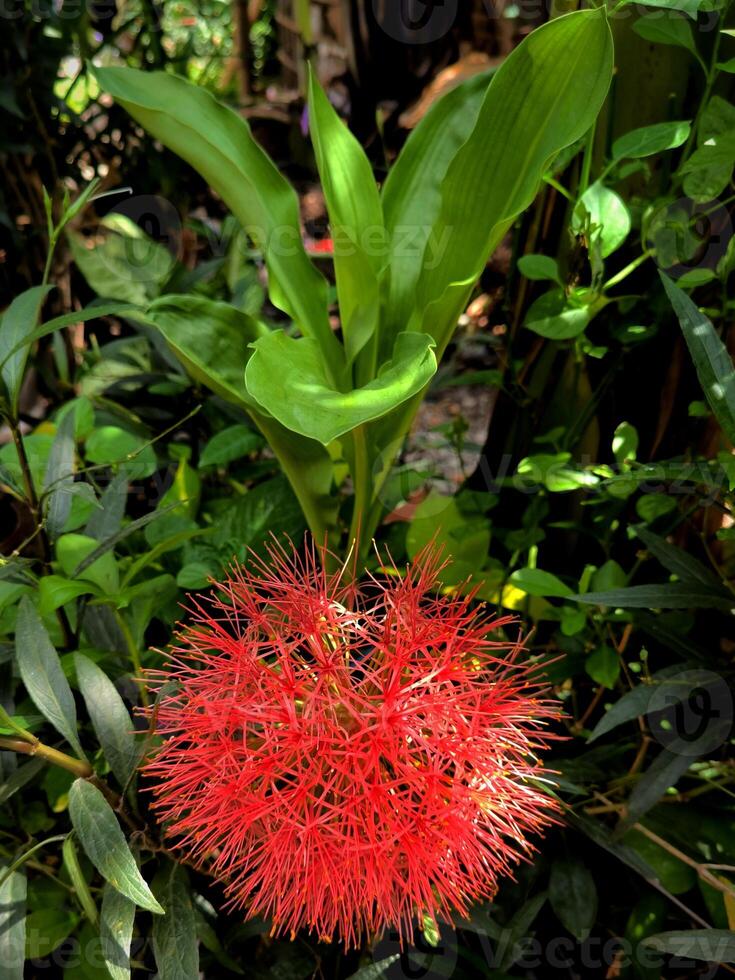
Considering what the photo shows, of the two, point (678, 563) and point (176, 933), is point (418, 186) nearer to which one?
point (678, 563)

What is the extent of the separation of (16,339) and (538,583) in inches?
20.6

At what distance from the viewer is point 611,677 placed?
828 millimetres

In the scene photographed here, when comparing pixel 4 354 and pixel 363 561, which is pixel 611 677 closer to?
pixel 363 561

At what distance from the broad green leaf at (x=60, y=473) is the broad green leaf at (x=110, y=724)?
0.17 meters

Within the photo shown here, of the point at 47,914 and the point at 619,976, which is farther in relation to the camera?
the point at 619,976

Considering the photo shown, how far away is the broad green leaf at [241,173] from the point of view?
79 cm

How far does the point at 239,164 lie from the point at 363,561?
42 centimetres

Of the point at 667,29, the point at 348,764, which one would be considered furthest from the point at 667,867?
the point at 667,29

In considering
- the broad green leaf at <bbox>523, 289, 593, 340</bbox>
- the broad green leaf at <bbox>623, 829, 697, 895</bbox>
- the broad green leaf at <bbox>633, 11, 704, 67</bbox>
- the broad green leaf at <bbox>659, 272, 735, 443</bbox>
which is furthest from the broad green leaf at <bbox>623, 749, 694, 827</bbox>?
the broad green leaf at <bbox>633, 11, 704, 67</bbox>

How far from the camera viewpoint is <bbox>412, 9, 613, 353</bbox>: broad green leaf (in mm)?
659

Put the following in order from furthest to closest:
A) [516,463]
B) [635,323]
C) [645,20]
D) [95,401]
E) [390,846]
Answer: [95,401] < [516,463] < [635,323] < [645,20] < [390,846]

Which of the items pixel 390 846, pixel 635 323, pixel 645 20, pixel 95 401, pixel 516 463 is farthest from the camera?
pixel 95 401

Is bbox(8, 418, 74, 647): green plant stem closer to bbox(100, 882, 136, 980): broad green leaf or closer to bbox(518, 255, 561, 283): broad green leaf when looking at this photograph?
bbox(100, 882, 136, 980): broad green leaf

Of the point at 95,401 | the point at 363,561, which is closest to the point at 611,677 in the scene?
the point at 363,561
